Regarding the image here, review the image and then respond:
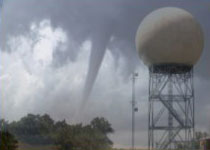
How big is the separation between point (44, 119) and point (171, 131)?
3158 cm

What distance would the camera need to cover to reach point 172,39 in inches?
1966

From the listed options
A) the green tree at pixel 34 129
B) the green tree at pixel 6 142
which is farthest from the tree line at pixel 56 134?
the green tree at pixel 6 142

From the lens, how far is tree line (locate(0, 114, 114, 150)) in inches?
2458

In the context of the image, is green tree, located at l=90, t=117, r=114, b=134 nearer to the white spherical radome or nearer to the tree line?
the tree line

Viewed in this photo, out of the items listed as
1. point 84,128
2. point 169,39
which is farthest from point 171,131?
point 84,128

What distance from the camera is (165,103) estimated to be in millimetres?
52312

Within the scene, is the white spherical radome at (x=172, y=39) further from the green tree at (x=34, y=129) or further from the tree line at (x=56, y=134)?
the green tree at (x=34, y=129)

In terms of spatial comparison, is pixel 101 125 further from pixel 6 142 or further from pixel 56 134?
pixel 6 142

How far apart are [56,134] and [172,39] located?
2503 centimetres

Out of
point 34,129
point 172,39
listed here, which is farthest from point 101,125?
point 172,39

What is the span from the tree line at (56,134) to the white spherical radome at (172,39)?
17726 mm

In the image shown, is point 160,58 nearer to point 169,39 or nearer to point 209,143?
point 169,39

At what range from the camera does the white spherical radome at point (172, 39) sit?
5003 centimetres

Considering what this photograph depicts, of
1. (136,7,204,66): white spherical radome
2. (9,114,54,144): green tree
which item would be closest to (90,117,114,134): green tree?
(9,114,54,144): green tree
